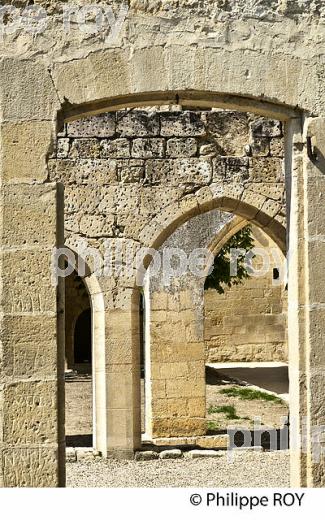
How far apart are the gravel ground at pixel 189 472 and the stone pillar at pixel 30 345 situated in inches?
148

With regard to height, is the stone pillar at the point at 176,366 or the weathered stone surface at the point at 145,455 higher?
the stone pillar at the point at 176,366

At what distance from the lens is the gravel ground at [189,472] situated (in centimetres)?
961

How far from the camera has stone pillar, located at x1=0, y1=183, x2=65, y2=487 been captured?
582 centimetres

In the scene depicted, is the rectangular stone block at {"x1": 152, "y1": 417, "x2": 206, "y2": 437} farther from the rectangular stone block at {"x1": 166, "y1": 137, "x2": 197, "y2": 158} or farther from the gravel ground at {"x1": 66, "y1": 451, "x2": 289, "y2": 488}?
the rectangular stone block at {"x1": 166, "y1": 137, "x2": 197, "y2": 158}

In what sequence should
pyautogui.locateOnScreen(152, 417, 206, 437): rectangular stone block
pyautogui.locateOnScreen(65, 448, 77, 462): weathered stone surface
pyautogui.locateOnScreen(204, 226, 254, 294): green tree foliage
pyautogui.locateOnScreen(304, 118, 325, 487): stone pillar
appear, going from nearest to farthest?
pyautogui.locateOnScreen(304, 118, 325, 487): stone pillar, pyautogui.locateOnScreen(65, 448, 77, 462): weathered stone surface, pyautogui.locateOnScreen(152, 417, 206, 437): rectangular stone block, pyautogui.locateOnScreen(204, 226, 254, 294): green tree foliage

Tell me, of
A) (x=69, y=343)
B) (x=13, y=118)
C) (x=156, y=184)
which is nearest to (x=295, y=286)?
(x=13, y=118)

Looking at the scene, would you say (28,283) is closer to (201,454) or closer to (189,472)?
(189,472)

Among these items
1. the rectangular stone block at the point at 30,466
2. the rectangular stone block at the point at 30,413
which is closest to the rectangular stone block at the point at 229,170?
the rectangular stone block at the point at 30,413

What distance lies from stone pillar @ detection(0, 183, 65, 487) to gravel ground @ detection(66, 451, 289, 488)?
376cm

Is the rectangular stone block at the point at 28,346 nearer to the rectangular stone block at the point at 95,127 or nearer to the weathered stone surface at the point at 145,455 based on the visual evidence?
the weathered stone surface at the point at 145,455

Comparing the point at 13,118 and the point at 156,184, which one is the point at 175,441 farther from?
the point at 13,118

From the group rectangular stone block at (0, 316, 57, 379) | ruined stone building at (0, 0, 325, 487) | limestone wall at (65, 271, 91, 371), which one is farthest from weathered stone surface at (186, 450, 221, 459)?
limestone wall at (65, 271, 91, 371)

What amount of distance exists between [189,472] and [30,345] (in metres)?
4.77

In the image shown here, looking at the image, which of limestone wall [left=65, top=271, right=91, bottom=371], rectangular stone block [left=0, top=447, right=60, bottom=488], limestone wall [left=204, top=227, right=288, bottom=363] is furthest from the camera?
limestone wall [left=65, top=271, right=91, bottom=371]
